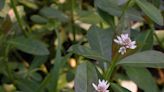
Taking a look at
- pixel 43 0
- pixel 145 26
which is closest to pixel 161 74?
pixel 145 26

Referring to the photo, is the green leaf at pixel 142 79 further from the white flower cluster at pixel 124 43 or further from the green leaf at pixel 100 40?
the white flower cluster at pixel 124 43

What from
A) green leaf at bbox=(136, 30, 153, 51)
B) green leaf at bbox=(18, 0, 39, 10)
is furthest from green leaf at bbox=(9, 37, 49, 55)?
green leaf at bbox=(18, 0, 39, 10)

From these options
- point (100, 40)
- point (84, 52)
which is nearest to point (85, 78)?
point (84, 52)

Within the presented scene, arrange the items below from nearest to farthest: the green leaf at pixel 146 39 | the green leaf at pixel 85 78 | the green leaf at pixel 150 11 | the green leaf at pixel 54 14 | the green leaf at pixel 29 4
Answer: the green leaf at pixel 85 78 < the green leaf at pixel 150 11 < the green leaf at pixel 146 39 < the green leaf at pixel 54 14 < the green leaf at pixel 29 4

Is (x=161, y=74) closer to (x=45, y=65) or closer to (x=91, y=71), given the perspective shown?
(x=45, y=65)

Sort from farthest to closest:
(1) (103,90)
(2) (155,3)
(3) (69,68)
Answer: (3) (69,68), (2) (155,3), (1) (103,90)

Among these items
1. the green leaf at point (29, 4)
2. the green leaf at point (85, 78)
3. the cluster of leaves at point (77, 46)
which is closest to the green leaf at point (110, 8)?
the cluster of leaves at point (77, 46)

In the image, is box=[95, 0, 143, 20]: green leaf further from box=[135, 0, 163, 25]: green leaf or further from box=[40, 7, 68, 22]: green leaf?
box=[40, 7, 68, 22]: green leaf
